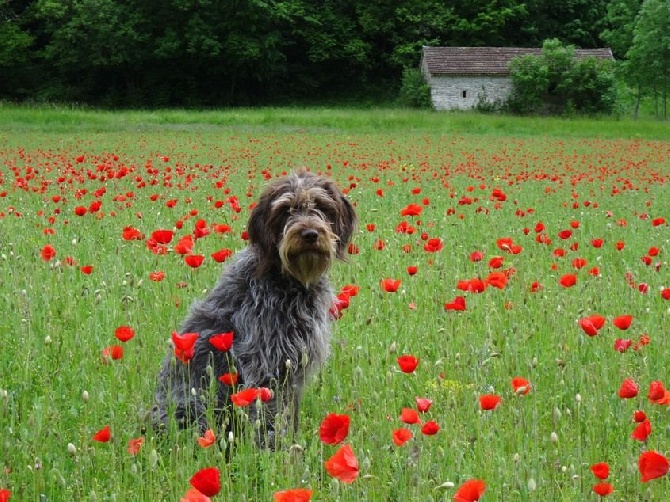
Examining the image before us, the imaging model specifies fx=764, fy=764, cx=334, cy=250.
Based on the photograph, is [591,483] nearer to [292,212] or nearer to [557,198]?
[292,212]

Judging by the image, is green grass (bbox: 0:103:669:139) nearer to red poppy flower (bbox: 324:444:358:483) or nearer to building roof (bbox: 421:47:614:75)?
building roof (bbox: 421:47:614:75)

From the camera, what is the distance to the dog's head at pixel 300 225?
4195mm

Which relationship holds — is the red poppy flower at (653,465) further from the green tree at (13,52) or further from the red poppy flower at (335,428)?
the green tree at (13,52)

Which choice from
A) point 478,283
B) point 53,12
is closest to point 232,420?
point 478,283

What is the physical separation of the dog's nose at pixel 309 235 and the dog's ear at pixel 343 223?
48 cm

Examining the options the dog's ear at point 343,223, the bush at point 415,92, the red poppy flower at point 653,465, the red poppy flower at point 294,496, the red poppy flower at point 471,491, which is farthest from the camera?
the bush at point 415,92

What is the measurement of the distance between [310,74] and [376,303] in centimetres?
6123

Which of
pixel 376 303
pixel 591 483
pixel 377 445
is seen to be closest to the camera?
pixel 591 483

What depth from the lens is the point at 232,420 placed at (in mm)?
4043

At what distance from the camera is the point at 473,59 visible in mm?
56031

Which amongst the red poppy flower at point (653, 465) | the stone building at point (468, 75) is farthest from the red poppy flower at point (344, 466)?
the stone building at point (468, 75)

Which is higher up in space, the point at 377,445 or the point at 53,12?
the point at 53,12

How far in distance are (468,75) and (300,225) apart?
5343cm

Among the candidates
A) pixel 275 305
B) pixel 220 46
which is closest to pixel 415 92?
pixel 220 46
